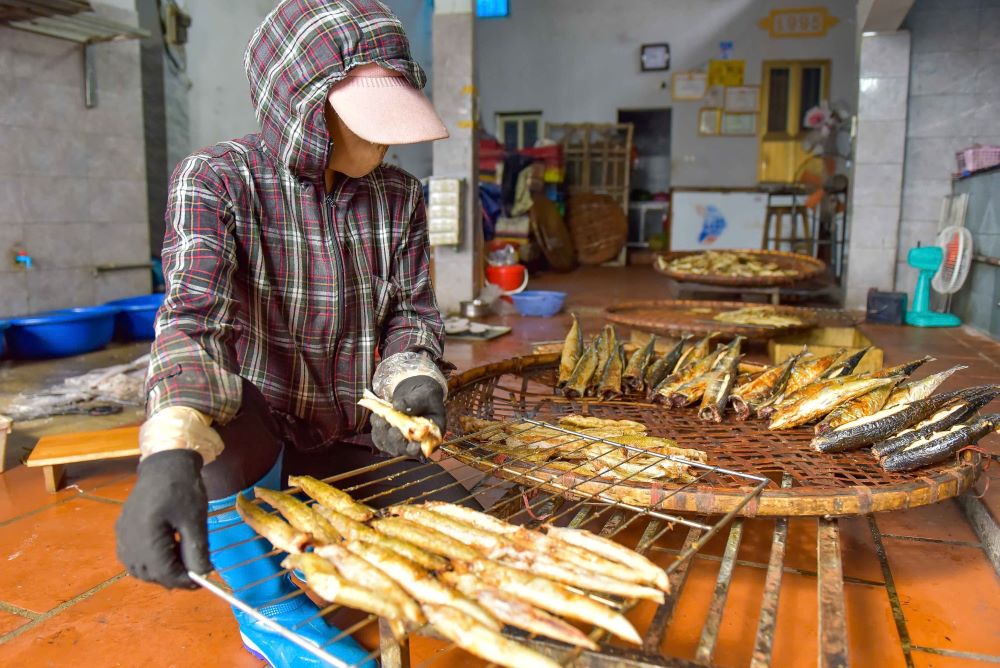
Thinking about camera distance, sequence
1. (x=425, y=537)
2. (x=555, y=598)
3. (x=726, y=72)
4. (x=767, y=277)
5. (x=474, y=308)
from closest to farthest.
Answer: (x=555, y=598) → (x=425, y=537) → (x=767, y=277) → (x=474, y=308) → (x=726, y=72)

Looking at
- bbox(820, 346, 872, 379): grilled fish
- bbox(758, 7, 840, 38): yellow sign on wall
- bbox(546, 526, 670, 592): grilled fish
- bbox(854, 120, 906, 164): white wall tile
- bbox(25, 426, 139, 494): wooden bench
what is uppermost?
bbox(758, 7, 840, 38): yellow sign on wall

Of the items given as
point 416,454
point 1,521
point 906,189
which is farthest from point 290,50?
point 906,189

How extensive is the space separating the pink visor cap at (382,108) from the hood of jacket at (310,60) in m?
0.03

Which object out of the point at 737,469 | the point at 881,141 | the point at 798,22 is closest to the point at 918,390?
the point at 737,469

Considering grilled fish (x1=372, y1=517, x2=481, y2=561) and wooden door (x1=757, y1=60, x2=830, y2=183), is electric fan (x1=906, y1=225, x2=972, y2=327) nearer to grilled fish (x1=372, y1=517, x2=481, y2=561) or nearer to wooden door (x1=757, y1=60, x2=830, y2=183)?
grilled fish (x1=372, y1=517, x2=481, y2=561)

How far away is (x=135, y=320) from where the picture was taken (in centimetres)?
689

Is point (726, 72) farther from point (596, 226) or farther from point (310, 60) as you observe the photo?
point (310, 60)

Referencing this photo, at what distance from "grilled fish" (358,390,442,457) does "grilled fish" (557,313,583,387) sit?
144 cm

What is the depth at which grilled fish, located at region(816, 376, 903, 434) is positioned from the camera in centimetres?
253

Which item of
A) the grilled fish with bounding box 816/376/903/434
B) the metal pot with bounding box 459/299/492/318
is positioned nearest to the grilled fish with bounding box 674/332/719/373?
the grilled fish with bounding box 816/376/903/434

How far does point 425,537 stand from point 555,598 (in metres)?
0.35

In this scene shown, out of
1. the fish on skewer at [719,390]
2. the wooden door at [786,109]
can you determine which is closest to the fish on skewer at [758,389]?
the fish on skewer at [719,390]

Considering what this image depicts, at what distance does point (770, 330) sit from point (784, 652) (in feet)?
9.88

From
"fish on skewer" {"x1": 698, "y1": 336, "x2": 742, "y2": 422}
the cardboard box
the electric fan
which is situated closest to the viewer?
"fish on skewer" {"x1": 698, "y1": 336, "x2": 742, "y2": 422}
